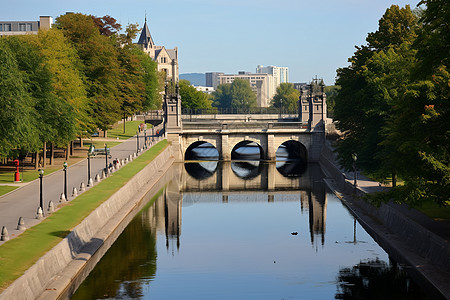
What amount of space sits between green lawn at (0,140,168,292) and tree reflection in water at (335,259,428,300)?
44.6 ft

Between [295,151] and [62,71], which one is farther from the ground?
[62,71]

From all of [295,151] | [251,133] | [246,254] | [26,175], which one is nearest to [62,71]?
[26,175]

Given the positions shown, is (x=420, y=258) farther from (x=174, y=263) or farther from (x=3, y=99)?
(x=3, y=99)

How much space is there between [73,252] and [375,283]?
14971mm

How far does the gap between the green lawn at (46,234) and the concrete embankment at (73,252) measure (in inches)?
14.8

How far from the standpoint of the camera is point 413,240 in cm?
3678

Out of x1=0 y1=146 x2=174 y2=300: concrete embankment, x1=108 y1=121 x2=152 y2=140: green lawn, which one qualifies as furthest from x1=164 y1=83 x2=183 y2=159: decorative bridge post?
x1=0 y1=146 x2=174 y2=300: concrete embankment

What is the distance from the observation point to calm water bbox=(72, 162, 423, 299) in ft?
103

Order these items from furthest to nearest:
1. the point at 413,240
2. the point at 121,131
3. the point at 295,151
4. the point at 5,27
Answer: the point at 5,27, the point at 121,131, the point at 295,151, the point at 413,240

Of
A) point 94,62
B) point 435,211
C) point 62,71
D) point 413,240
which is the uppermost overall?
point 94,62

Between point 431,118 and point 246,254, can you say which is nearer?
point 431,118

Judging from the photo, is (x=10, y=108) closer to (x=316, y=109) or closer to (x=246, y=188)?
(x=246, y=188)

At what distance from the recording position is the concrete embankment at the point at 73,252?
2706 cm

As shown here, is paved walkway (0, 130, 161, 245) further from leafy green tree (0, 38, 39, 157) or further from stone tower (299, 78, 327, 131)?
stone tower (299, 78, 327, 131)
